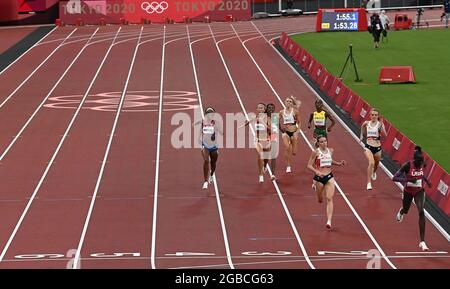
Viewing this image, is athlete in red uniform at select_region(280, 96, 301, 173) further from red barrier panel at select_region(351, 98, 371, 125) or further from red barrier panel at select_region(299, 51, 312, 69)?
red barrier panel at select_region(299, 51, 312, 69)

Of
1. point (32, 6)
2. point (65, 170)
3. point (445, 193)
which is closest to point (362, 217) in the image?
point (445, 193)

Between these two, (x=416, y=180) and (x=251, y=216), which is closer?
(x=416, y=180)

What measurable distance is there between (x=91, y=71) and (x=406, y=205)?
25357mm

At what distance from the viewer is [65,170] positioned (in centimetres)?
2252

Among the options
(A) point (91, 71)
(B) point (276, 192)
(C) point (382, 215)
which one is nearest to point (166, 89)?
(A) point (91, 71)

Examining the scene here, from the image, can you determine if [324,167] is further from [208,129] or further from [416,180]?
[208,129]

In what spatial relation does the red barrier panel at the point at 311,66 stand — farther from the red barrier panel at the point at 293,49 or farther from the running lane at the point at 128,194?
the running lane at the point at 128,194

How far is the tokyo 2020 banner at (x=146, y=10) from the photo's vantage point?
5828 cm

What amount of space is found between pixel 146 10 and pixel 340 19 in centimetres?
1210

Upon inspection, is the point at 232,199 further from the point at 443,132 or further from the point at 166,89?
the point at 166,89

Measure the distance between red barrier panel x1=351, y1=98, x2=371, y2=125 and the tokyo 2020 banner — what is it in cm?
3132

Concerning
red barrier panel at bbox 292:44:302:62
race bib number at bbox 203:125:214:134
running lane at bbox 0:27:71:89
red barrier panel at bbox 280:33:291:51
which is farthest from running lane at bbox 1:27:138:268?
red barrier panel at bbox 280:33:291:51

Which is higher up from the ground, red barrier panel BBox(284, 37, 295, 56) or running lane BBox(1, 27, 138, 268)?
running lane BBox(1, 27, 138, 268)

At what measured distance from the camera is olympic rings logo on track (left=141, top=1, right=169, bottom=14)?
193ft
